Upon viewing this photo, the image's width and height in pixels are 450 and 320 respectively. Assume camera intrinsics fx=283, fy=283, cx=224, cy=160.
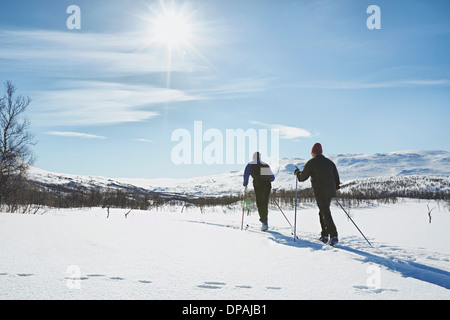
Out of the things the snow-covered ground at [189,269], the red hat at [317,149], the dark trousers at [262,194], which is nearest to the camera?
the snow-covered ground at [189,269]

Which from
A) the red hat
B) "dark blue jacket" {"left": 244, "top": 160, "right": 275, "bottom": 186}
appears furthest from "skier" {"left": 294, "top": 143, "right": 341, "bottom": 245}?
"dark blue jacket" {"left": 244, "top": 160, "right": 275, "bottom": 186}

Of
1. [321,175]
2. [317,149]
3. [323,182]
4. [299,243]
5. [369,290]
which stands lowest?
[299,243]

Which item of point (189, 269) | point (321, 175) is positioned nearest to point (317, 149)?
point (321, 175)

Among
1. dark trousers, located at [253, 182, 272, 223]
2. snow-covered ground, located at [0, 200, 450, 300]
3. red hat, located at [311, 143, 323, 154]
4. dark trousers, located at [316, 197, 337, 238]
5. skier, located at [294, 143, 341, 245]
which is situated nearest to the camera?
snow-covered ground, located at [0, 200, 450, 300]

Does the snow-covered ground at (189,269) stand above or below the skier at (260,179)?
below

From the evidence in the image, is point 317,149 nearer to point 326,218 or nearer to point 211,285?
point 326,218

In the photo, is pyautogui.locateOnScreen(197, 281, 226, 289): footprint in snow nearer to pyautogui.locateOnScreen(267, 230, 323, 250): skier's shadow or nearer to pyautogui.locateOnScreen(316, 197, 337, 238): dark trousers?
pyautogui.locateOnScreen(267, 230, 323, 250): skier's shadow

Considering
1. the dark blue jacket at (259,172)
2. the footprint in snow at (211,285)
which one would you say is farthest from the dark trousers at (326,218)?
the footprint in snow at (211,285)

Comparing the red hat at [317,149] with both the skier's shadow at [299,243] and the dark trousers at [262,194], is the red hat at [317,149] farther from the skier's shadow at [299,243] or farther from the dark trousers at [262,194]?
the dark trousers at [262,194]

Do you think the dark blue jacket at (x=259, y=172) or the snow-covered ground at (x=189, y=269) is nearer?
the snow-covered ground at (x=189, y=269)

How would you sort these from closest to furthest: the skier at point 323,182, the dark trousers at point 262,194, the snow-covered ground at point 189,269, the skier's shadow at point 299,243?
the snow-covered ground at point 189,269, the skier's shadow at point 299,243, the skier at point 323,182, the dark trousers at point 262,194
